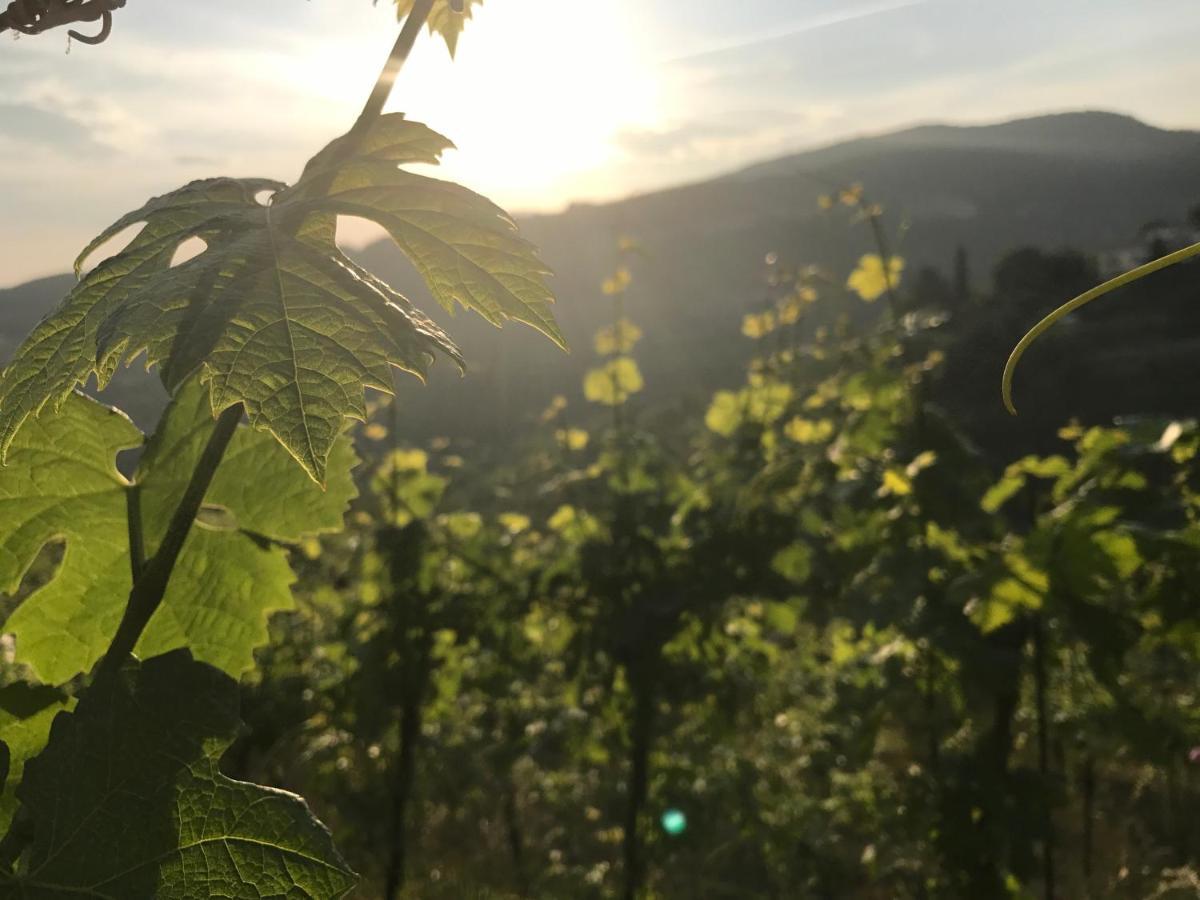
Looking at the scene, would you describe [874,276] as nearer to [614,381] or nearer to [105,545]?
[614,381]

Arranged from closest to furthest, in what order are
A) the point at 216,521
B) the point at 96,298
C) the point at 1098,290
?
the point at 1098,290, the point at 96,298, the point at 216,521

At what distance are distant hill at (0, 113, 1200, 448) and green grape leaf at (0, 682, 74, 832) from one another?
1011 inches

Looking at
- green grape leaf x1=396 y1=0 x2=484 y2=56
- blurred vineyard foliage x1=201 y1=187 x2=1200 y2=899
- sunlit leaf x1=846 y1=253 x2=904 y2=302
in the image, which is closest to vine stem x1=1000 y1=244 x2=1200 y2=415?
green grape leaf x1=396 y1=0 x2=484 y2=56

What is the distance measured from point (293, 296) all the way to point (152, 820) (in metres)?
0.32

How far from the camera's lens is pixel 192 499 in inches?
24.3

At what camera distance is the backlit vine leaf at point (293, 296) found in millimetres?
537

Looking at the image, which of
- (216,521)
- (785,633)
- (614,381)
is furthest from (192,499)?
(785,633)

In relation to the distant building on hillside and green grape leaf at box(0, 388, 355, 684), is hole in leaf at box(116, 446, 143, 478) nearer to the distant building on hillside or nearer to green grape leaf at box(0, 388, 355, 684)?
green grape leaf at box(0, 388, 355, 684)

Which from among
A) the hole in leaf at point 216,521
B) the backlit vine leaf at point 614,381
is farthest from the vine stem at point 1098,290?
the backlit vine leaf at point 614,381

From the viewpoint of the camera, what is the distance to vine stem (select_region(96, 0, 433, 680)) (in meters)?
0.60

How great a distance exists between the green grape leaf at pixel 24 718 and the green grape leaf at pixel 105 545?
0.14 m

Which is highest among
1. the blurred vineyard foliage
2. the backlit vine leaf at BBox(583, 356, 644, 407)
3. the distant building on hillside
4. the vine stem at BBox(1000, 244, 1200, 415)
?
the distant building on hillside

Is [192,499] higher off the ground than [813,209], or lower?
lower

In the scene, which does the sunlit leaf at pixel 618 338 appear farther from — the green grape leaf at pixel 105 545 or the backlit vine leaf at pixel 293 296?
the backlit vine leaf at pixel 293 296
